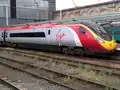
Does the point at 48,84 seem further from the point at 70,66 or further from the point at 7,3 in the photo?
the point at 7,3

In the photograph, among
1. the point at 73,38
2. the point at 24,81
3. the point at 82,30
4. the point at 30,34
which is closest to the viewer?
the point at 24,81

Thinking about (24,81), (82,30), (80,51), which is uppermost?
(82,30)

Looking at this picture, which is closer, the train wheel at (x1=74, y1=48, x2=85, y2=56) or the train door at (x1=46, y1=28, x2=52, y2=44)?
the train wheel at (x1=74, y1=48, x2=85, y2=56)

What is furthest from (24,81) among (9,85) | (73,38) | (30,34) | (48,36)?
(30,34)

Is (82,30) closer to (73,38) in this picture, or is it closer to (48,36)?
(73,38)

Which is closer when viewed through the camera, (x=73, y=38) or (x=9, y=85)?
(x=9, y=85)

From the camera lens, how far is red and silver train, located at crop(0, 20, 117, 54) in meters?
16.9

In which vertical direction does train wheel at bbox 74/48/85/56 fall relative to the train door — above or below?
below

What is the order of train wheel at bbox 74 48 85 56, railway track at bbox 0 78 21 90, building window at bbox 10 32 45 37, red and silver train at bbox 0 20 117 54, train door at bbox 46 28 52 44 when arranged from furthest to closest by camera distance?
building window at bbox 10 32 45 37 → train door at bbox 46 28 52 44 → train wheel at bbox 74 48 85 56 → red and silver train at bbox 0 20 117 54 → railway track at bbox 0 78 21 90

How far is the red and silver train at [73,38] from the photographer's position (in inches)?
666

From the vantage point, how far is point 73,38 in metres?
18.2

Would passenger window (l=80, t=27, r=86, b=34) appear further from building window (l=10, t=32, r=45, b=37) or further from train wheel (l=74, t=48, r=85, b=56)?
building window (l=10, t=32, r=45, b=37)

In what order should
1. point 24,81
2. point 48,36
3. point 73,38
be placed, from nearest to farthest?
point 24,81 → point 73,38 → point 48,36

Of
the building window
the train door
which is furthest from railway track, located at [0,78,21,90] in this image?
the building window
